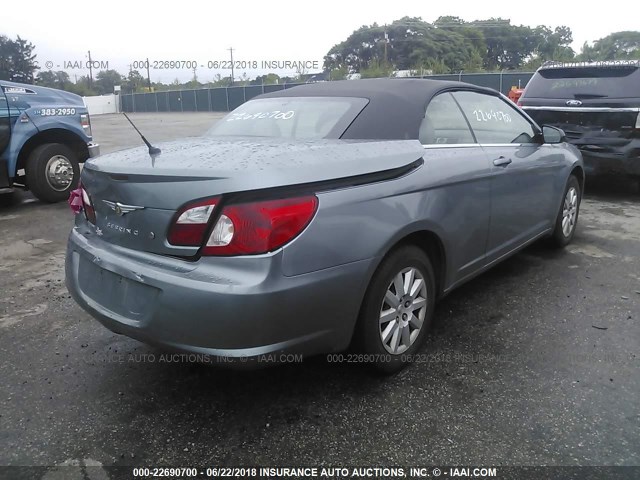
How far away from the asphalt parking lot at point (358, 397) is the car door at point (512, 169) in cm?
49

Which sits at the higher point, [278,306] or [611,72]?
[611,72]

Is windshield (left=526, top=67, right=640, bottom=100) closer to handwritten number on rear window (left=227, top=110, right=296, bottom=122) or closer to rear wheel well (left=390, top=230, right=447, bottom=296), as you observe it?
rear wheel well (left=390, top=230, right=447, bottom=296)

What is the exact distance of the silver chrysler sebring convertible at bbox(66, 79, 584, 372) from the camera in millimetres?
2131

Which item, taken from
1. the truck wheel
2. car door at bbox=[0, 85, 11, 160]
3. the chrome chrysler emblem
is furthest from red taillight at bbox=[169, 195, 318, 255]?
the truck wheel

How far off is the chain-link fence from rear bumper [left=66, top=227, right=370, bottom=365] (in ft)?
97.8

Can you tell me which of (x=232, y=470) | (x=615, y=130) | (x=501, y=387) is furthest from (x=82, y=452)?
(x=615, y=130)

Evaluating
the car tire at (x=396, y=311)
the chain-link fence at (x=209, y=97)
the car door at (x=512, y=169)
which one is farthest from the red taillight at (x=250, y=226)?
the chain-link fence at (x=209, y=97)

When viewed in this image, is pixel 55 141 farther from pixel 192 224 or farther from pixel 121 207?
pixel 192 224

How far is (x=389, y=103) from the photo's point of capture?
304 centimetres

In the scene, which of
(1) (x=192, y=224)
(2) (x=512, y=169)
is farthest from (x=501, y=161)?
(1) (x=192, y=224)

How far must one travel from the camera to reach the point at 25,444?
90.4 inches

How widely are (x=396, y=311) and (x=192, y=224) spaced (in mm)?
1115

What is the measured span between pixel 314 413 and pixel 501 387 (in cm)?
93

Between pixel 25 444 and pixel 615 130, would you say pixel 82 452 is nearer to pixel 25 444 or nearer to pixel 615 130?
pixel 25 444
